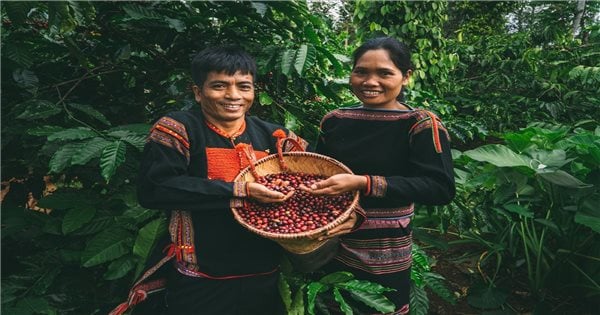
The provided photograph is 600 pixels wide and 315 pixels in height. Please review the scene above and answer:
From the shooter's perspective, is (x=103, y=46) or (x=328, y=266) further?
(x=103, y=46)

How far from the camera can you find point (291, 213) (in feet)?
4.09

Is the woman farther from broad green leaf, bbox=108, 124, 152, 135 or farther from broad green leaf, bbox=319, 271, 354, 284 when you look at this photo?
broad green leaf, bbox=108, 124, 152, 135

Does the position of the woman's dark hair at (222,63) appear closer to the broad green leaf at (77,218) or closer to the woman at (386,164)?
the woman at (386,164)

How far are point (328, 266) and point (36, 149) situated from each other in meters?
1.27

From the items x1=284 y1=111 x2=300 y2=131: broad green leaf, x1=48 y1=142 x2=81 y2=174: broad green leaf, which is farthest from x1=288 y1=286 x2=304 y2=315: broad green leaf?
x1=48 y1=142 x2=81 y2=174: broad green leaf

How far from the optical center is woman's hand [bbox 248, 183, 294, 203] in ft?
3.83

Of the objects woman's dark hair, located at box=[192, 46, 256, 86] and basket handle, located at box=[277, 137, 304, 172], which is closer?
woman's dark hair, located at box=[192, 46, 256, 86]

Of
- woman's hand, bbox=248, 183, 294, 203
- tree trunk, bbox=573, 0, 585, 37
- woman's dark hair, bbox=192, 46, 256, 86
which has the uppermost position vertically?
tree trunk, bbox=573, 0, 585, 37

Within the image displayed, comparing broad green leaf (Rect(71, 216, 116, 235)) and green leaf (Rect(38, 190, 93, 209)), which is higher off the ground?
green leaf (Rect(38, 190, 93, 209))

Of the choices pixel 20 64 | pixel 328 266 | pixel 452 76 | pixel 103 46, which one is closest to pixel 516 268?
pixel 328 266

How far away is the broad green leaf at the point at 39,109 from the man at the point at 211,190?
508mm

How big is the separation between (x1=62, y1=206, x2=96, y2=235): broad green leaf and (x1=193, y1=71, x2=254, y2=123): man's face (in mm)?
684

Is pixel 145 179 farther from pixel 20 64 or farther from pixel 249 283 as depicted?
pixel 20 64

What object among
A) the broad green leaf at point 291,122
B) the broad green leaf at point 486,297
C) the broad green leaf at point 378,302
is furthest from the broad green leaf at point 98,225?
the broad green leaf at point 486,297
